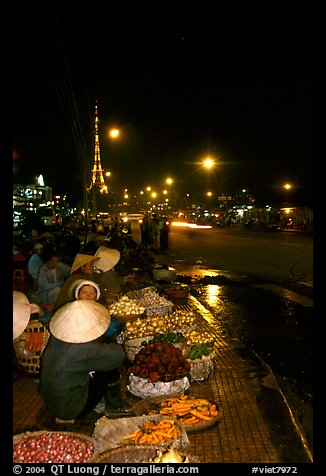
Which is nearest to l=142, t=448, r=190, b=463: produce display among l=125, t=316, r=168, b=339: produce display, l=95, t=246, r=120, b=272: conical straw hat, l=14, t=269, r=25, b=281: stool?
l=125, t=316, r=168, b=339: produce display

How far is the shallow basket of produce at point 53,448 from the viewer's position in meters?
3.32

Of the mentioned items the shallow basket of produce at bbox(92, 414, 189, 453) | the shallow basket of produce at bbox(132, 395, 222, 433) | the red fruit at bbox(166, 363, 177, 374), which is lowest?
the shallow basket of produce at bbox(132, 395, 222, 433)

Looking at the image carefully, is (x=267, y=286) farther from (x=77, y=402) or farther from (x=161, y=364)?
(x=77, y=402)

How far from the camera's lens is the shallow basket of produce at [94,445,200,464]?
10.7ft

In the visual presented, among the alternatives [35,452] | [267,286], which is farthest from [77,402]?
[267,286]

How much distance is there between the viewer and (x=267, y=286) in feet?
Answer: 45.1

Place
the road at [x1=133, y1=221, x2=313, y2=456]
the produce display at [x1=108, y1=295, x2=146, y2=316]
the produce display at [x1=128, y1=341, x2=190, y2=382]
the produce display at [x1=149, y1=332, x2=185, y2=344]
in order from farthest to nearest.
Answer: the produce display at [x1=108, y1=295, x2=146, y2=316], the road at [x1=133, y1=221, x2=313, y2=456], the produce display at [x1=149, y1=332, x2=185, y2=344], the produce display at [x1=128, y1=341, x2=190, y2=382]

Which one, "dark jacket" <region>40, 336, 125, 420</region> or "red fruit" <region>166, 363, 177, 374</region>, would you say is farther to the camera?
"red fruit" <region>166, 363, 177, 374</region>

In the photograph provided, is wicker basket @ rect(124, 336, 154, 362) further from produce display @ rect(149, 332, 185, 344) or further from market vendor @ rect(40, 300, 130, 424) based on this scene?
market vendor @ rect(40, 300, 130, 424)

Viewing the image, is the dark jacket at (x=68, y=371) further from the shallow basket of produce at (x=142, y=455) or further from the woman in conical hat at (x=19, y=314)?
the shallow basket of produce at (x=142, y=455)

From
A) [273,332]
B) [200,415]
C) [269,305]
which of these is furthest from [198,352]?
[269,305]

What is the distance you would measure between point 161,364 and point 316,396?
209 centimetres

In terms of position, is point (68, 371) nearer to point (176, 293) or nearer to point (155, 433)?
point (155, 433)

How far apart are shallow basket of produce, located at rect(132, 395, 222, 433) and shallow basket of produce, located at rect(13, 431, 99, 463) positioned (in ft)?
3.58
